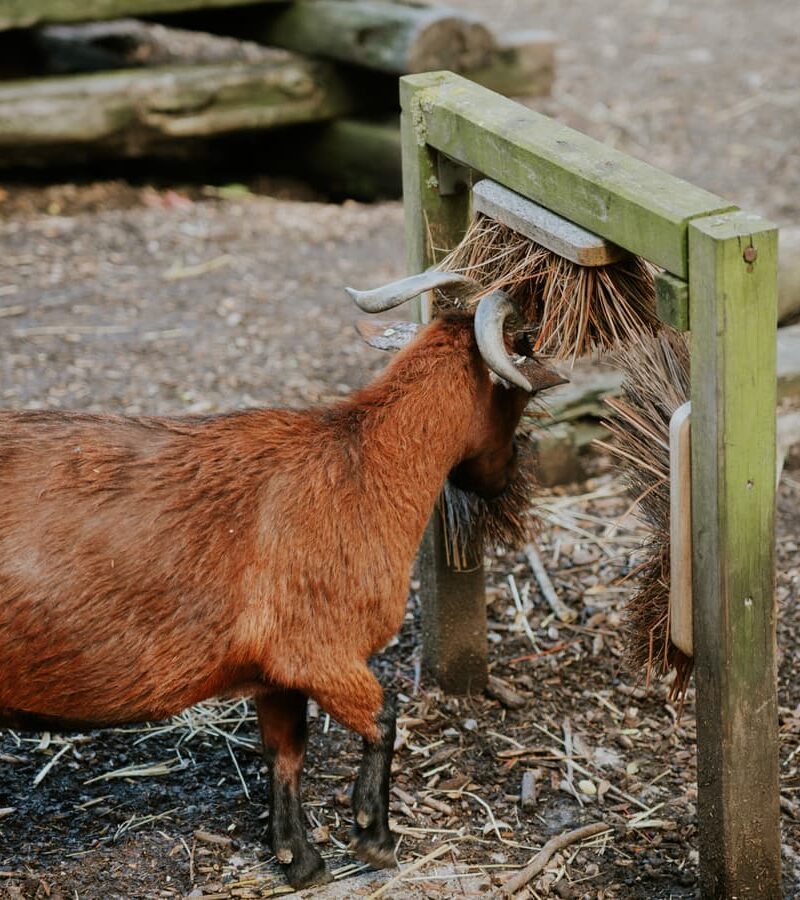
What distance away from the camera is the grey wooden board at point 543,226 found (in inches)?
126

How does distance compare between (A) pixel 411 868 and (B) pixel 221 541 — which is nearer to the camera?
(B) pixel 221 541

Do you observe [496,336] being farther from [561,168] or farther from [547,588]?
[547,588]

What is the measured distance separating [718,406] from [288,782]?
164 centimetres

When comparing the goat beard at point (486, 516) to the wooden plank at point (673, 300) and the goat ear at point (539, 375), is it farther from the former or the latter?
the wooden plank at point (673, 300)

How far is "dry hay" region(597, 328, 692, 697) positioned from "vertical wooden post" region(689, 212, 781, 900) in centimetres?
33

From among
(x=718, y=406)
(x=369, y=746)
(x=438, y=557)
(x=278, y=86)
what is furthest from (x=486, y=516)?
(x=278, y=86)

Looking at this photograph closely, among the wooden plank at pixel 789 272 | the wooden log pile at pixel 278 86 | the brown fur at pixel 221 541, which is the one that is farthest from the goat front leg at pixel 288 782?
the wooden log pile at pixel 278 86

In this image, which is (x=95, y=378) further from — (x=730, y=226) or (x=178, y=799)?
(x=730, y=226)

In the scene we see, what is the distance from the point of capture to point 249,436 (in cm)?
352

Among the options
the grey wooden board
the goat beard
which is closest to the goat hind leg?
the goat beard

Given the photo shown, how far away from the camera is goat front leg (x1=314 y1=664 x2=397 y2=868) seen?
346 centimetres

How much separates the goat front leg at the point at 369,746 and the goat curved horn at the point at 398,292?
902mm

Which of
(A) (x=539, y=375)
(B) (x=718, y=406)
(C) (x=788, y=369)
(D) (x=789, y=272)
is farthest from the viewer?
(C) (x=788, y=369)

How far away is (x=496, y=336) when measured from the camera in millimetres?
3395
